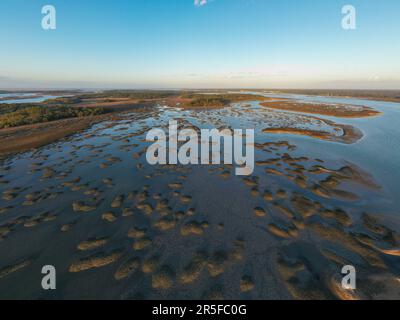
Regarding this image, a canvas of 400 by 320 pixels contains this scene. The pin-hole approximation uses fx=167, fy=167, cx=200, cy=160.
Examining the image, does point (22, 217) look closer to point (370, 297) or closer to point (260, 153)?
point (370, 297)

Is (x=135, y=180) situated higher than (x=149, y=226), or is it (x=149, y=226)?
(x=135, y=180)

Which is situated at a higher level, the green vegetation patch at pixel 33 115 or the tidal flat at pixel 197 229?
the green vegetation patch at pixel 33 115

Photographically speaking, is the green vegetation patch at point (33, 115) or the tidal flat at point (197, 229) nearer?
the tidal flat at point (197, 229)

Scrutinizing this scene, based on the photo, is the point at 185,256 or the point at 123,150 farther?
the point at 123,150

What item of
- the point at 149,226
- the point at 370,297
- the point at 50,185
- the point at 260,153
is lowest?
the point at 370,297

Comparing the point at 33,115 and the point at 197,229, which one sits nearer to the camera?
the point at 197,229

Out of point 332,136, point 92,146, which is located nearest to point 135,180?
point 92,146

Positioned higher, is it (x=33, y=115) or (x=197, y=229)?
(x=33, y=115)

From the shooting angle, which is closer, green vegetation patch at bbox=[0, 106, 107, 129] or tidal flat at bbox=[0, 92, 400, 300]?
tidal flat at bbox=[0, 92, 400, 300]
